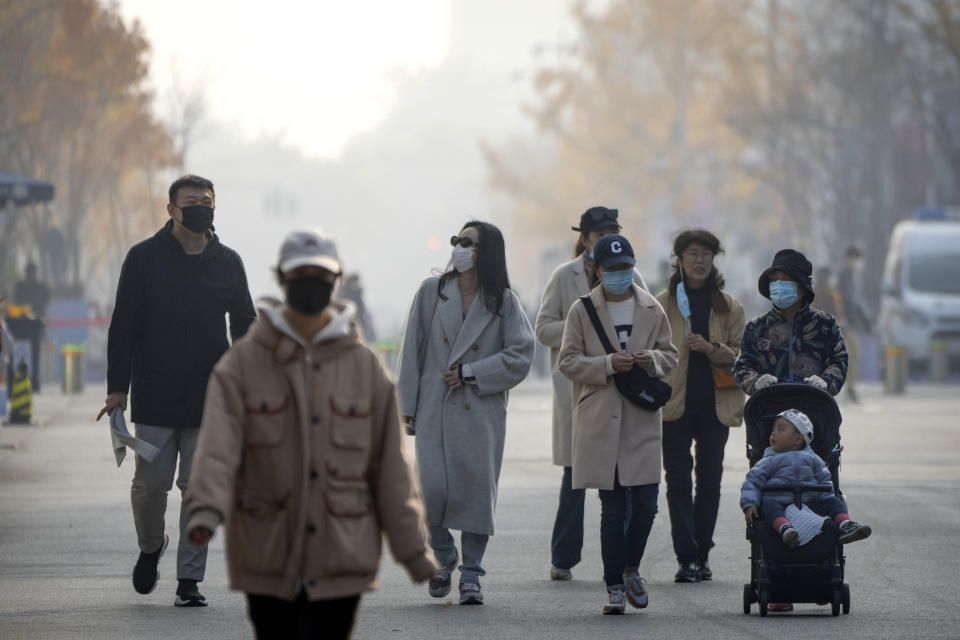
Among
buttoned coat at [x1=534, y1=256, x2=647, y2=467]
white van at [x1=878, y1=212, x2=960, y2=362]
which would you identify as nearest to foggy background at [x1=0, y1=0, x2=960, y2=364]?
white van at [x1=878, y1=212, x2=960, y2=362]

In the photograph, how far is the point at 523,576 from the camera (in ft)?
33.9

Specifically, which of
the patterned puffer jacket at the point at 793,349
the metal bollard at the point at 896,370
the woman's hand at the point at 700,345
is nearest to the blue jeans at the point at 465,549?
the patterned puffer jacket at the point at 793,349

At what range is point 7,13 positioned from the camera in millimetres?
34906

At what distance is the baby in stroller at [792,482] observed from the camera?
28.6 feet

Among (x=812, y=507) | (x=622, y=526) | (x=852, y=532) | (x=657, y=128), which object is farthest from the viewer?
(x=657, y=128)

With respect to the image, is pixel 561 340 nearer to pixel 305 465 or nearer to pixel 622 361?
pixel 622 361

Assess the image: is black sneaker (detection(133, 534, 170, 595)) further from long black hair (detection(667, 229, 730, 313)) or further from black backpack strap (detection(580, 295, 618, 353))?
long black hair (detection(667, 229, 730, 313))

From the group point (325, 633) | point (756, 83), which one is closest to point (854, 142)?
point (756, 83)

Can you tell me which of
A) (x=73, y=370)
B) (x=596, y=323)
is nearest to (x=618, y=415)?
(x=596, y=323)

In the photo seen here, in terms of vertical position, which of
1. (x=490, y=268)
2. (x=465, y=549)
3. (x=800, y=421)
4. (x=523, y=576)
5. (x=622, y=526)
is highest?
(x=490, y=268)

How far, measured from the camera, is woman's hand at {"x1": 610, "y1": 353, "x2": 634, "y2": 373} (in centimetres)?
900

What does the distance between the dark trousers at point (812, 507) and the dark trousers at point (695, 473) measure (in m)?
1.35

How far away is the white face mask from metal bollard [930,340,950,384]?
24366mm

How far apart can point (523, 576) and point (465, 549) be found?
1059 mm
